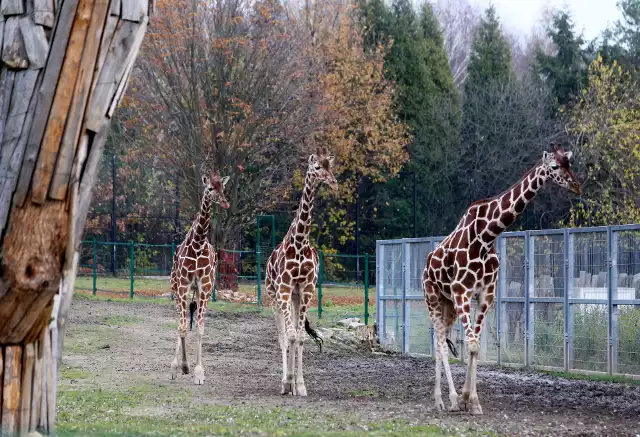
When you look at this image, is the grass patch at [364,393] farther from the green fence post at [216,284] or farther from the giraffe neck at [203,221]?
the green fence post at [216,284]

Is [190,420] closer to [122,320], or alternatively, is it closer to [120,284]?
[122,320]

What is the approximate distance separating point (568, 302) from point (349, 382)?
3.80 m

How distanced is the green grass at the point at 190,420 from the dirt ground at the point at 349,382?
51 cm

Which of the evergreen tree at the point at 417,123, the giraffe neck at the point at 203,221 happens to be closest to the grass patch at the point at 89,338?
the giraffe neck at the point at 203,221

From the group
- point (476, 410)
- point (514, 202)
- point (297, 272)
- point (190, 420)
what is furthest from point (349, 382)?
point (190, 420)

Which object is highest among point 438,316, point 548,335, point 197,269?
point 197,269

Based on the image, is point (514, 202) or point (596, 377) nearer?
point (514, 202)

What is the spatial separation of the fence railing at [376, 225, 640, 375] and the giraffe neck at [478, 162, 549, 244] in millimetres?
3234

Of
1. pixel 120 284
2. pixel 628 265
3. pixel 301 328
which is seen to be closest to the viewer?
pixel 301 328

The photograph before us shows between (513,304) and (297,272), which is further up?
(297,272)

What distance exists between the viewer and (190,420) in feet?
33.4

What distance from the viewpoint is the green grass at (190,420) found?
9.08 m

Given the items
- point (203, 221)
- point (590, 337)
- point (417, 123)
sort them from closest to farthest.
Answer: point (203, 221) < point (590, 337) < point (417, 123)

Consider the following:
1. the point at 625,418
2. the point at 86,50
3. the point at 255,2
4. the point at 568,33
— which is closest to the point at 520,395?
the point at 625,418
